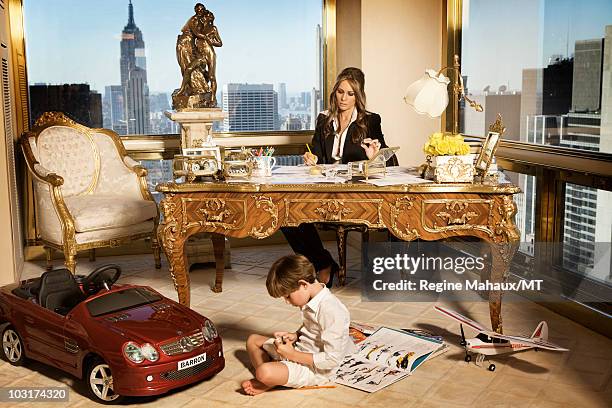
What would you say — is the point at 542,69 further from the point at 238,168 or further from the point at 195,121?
the point at 195,121

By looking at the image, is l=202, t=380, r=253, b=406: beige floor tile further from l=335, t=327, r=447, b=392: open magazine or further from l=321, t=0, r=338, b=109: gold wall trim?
l=321, t=0, r=338, b=109: gold wall trim

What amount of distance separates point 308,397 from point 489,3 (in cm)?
312

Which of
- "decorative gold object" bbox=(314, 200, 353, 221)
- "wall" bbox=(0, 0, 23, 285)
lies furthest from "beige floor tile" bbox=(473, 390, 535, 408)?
"wall" bbox=(0, 0, 23, 285)

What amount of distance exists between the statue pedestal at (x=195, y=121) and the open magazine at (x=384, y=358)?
2378 mm

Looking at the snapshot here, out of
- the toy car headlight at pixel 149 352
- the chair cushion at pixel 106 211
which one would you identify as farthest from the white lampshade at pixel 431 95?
the chair cushion at pixel 106 211

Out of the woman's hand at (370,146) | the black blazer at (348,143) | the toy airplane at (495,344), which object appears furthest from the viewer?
the black blazer at (348,143)

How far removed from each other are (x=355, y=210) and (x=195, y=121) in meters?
2.22

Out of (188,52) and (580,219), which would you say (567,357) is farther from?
(188,52)

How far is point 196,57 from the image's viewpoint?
5.66 metres

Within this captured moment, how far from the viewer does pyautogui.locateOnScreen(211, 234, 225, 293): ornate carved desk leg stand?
4.98 meters

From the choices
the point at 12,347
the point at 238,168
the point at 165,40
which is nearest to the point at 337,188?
the point at 238,168

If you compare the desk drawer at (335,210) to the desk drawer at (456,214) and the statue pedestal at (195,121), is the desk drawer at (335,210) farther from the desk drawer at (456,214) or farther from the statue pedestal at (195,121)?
the statue pedestal at (195,121)

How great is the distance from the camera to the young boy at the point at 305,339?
333cm

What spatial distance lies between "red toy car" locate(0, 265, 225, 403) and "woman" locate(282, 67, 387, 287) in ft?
4.91
